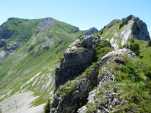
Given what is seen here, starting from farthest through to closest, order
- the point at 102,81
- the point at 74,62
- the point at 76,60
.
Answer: the point at 74,62
the point at 76,60
the point at 102,81

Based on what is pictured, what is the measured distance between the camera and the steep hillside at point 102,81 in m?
37.6

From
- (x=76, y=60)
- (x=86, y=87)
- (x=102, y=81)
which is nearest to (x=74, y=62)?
(x=76, y=60)

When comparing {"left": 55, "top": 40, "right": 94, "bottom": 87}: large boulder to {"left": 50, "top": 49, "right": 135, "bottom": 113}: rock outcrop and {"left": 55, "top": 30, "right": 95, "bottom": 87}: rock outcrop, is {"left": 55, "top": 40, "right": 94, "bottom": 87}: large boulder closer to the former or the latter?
{"left": 55, "top": 30, "right": 95, "bottom": 87}: rock outcrop

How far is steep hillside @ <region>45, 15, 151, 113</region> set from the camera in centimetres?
3759

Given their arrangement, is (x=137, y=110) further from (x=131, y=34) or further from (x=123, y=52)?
(x=131, y=34)

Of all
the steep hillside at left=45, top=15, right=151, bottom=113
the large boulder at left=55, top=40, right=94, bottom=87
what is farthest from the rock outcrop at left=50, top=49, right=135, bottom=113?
the large boulder at left=55, top=40, right=94, bottom=87

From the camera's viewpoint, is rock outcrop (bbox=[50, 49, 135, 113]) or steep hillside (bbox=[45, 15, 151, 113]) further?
rock outcrop (bbox=[50, 49, 135, 113])

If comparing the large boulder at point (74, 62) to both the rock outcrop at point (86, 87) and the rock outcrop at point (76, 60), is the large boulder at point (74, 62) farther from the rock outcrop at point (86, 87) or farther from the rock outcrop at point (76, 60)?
the rock outcrop at point (86, 87)

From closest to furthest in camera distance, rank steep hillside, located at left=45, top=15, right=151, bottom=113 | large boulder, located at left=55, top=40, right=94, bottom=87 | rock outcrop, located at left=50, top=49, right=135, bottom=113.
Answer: steep hillside, located at left=45, top=15, right=151, bottom=113 → rock outcrop, located at left=50, top=49, right=135, bottom=113 → large boulder, located at left=55, top=40, right=94, bottom=87

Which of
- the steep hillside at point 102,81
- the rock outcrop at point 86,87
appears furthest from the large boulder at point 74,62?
the rock outcrop at point 86,87

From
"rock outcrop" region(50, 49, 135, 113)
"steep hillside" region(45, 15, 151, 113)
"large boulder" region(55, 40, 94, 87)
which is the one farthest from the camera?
"large boulder" region(55, 40, 94, 87)

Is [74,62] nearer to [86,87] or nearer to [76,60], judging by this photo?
[76,60]

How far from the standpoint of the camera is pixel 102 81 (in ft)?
146

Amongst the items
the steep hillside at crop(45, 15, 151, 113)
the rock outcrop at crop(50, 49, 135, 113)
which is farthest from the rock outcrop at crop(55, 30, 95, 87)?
the rock outcrop at crop(50, 49, 135, 113)
